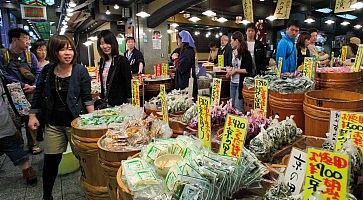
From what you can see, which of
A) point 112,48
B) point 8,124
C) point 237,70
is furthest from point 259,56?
point 8,124

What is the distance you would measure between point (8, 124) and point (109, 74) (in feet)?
4.34

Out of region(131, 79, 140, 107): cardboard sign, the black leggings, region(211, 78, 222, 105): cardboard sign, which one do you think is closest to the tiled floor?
the black leggings

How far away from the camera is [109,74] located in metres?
3.31

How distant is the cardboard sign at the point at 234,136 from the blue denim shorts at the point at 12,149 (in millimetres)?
2971

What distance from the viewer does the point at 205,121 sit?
1597mm

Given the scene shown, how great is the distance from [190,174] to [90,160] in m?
1.37

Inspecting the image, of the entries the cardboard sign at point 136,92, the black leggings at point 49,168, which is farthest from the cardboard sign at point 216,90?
the black leggings at point 49,168

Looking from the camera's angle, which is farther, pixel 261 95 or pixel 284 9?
pixel 284 9

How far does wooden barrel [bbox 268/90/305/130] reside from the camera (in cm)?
235

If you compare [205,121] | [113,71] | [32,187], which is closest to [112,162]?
[205,121]

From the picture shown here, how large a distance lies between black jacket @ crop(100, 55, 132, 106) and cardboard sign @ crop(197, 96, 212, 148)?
1.85m

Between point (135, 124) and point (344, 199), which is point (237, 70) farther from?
point (344, 199)

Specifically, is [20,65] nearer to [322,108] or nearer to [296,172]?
[322,108]

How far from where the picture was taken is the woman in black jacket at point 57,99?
8.61ft
